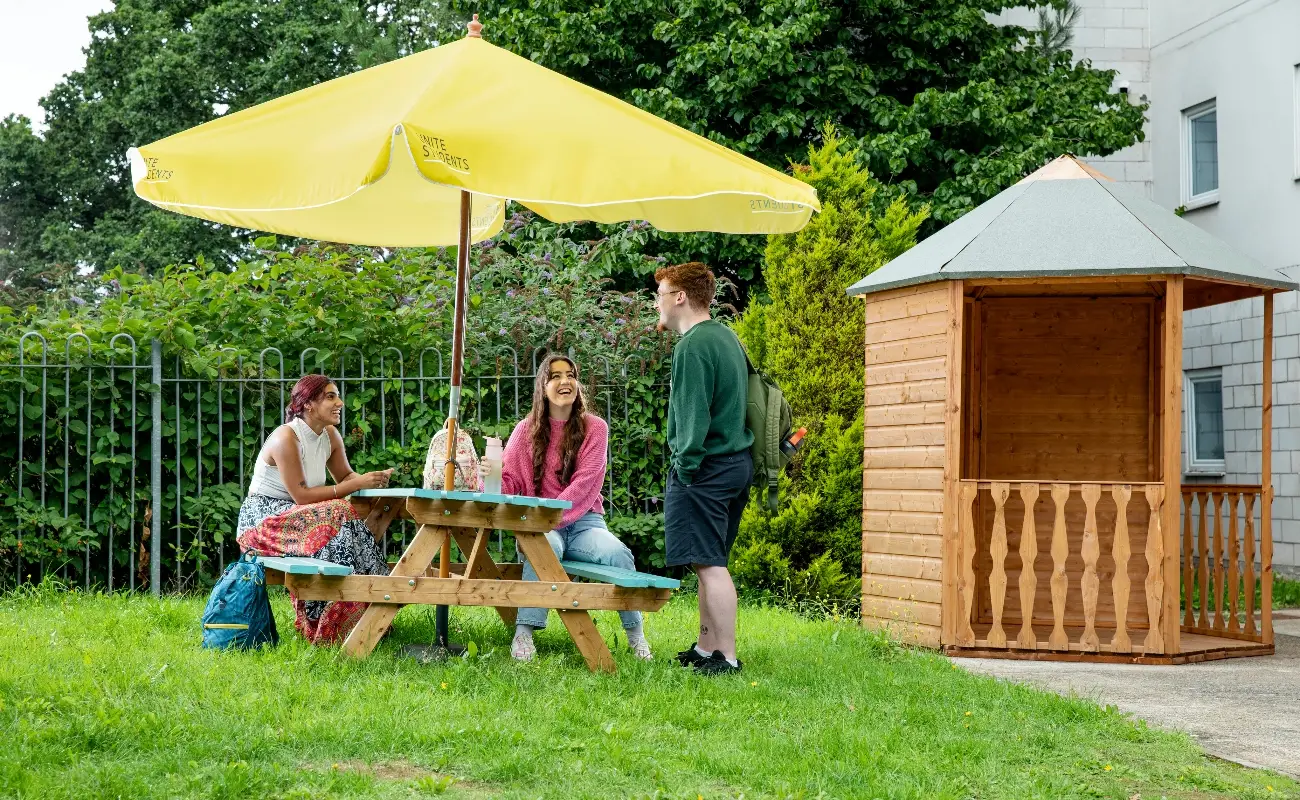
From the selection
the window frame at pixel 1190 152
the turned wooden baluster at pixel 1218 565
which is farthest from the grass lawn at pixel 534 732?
the window frame at pixel 1190 152

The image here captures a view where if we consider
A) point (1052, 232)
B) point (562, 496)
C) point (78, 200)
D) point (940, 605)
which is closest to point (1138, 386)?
point (1052, 232)

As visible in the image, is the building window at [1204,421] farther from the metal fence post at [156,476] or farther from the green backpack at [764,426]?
the metal fence post at [156,476]

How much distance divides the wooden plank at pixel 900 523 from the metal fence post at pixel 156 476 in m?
4.48

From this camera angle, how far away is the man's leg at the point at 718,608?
235 inches

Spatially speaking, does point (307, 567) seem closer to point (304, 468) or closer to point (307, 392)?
point (304, 468)

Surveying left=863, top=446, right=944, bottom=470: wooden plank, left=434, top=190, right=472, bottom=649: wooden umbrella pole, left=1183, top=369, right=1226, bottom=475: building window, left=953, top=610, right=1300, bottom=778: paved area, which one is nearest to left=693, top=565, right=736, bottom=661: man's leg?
left=434, top=190, right=472, bottom=649: wooden umbrella pole

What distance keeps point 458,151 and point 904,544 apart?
165 inches

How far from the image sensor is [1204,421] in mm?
15453

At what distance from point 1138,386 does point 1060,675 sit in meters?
2.99

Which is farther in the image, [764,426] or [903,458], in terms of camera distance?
[903,458]

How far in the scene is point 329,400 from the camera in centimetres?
651

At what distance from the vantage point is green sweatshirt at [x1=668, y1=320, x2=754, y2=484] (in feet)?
19.2

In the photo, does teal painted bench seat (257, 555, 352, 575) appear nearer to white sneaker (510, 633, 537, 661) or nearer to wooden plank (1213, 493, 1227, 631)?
white sneaker (510, 633, 537, 661)

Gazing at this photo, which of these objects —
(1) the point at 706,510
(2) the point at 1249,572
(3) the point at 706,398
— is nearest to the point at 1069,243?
(2) the point at 1249,572
